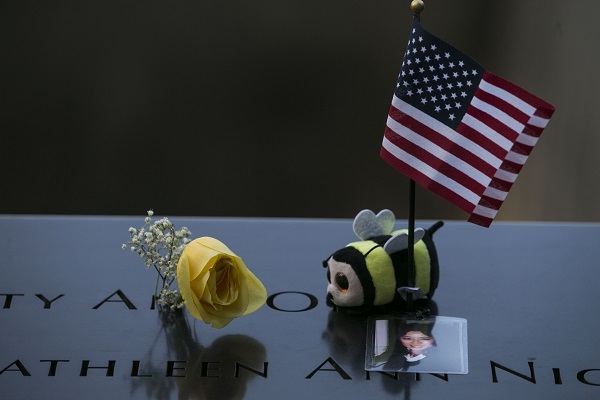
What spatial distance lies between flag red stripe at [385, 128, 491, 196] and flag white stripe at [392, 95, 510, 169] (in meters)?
0.04

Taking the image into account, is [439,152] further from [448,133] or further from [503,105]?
[503,105]

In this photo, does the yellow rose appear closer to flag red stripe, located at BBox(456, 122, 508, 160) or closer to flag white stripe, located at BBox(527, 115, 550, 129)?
flag red stripe, located at BBox(456, 122, 508, 160)

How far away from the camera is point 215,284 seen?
2121 mm

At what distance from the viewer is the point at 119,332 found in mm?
2150

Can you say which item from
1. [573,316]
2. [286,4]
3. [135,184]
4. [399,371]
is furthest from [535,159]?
[399,371]

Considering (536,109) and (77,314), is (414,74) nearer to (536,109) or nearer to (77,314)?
(536,109)

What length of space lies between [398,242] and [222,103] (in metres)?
2.23

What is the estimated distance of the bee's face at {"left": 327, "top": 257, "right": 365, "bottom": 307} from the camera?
2.19m

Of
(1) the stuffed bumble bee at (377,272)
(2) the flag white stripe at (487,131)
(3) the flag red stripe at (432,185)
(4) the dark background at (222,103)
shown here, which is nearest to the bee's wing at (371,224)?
(1) the stuffed bumble bee at (377,272)

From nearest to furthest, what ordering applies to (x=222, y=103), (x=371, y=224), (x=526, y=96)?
1. (x=526, y=96)
2. (x=371, y=224)
3. (x=222, y=103)

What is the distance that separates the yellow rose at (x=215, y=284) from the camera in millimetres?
2098

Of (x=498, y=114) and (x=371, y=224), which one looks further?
(x=371, y=224)

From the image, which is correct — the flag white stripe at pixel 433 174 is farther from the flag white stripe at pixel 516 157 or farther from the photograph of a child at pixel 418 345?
the photograph of a child at pixel 418 345

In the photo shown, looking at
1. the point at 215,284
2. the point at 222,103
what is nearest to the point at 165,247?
the point at 215,284
